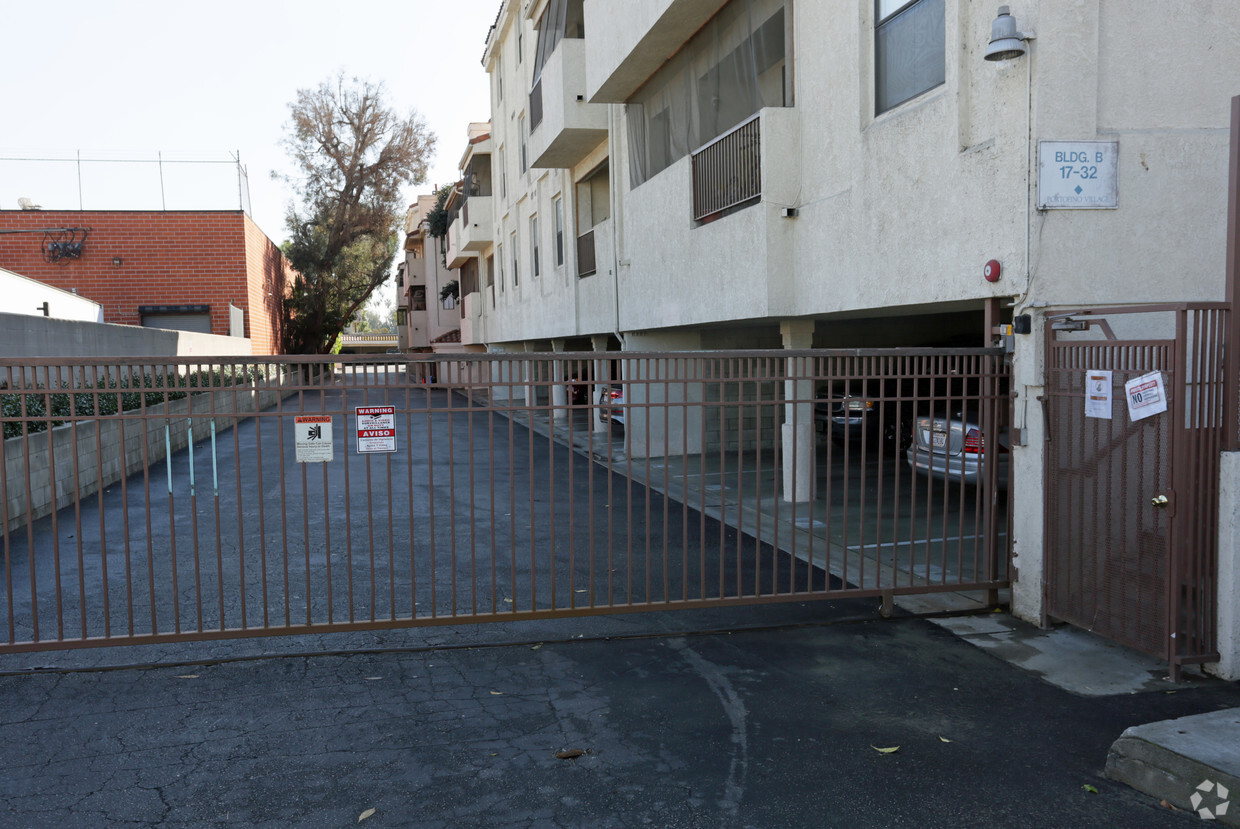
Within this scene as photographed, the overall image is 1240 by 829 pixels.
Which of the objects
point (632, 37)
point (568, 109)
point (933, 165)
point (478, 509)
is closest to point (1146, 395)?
point (933, 165)

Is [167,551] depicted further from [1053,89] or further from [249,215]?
[249,215]

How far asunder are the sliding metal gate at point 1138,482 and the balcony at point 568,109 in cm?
1159

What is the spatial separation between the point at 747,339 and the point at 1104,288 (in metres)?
9.69

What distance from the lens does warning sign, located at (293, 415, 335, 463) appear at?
573cm

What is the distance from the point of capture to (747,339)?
15.8m

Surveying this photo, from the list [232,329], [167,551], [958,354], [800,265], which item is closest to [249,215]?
[232,329]

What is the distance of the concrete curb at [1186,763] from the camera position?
3.78m

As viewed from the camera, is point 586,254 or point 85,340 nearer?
point 85,340

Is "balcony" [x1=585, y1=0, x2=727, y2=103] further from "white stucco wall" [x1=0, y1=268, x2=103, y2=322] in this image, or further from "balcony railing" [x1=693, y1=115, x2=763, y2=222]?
"white stucco wall" [x1=0, y1=268, x2=103, y2=322]

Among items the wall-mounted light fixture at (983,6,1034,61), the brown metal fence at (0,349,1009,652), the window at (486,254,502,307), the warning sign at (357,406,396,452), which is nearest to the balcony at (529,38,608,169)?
the brown metal fence at (0,349,1009,652)

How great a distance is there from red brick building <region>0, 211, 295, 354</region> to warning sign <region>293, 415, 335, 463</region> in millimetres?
26208

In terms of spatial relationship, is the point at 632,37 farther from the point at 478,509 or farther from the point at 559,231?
the point at 559,231

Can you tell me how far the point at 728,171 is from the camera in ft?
34.8

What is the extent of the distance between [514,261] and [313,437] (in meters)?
22.3
